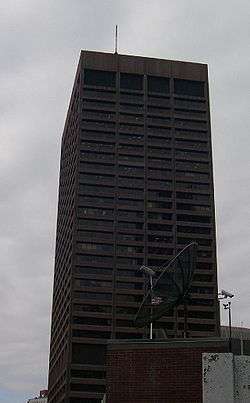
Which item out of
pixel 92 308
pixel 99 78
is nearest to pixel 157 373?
pixel 92 308

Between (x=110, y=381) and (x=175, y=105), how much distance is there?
499ft

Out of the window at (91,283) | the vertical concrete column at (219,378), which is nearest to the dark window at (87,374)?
the window at (91,283)

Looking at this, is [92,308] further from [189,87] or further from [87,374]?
→ [189,87]

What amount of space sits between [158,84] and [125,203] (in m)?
36.5

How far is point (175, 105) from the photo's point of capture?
175 metres

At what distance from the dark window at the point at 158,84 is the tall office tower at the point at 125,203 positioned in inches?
10.9

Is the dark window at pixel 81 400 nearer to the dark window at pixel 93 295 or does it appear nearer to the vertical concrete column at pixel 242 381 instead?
the dark window at pixel 93 295

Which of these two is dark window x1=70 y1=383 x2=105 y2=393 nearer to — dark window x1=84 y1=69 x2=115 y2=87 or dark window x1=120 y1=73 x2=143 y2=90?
dark window x1=84 y1=69 x2=115 y2=87

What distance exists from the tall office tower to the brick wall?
4682 inches

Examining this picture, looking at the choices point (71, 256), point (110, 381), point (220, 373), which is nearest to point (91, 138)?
point (71, 256)

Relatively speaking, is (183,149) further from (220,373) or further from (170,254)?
(220,373)

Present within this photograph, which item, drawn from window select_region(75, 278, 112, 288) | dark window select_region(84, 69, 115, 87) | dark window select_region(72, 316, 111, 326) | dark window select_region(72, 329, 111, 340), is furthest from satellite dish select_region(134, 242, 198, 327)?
dark window select_region(84, 69, 115, 87)

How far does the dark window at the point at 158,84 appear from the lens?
176500mm

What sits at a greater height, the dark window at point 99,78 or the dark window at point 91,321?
the dark window at point 99,78
